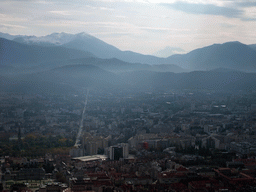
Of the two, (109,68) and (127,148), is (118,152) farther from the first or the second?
(109,68)

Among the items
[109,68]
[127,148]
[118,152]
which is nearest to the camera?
[118,152]

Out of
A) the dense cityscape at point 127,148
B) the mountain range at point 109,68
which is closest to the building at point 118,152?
the dense cityscape at point 127,148

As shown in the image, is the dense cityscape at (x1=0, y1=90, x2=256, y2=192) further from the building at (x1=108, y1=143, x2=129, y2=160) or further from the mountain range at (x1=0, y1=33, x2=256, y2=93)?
the mountain range at (x1=0, y1=33, x2=256, y2=93)

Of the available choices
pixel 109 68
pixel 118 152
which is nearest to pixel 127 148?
pixel 118 152

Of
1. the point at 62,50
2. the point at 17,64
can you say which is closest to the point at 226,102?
the point at 17,64

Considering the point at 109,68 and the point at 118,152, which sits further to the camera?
the point at 109,68

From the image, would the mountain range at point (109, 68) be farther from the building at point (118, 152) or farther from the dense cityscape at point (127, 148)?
the building at point (118, 152)

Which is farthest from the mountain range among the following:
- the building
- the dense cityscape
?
the building
